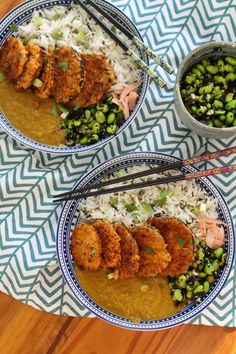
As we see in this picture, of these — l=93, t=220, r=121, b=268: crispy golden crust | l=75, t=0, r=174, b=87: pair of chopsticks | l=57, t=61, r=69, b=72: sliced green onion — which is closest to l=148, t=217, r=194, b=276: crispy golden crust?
l=93, t=220, r=121, b=268: crispy golden crust

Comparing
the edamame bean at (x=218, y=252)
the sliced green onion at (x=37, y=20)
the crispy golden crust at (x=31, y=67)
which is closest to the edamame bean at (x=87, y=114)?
the crispy golden crust at (x=31, y=67)

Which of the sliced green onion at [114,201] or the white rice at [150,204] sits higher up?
the sliced green onion at [114,201]

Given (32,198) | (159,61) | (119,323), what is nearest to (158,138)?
(159,61)

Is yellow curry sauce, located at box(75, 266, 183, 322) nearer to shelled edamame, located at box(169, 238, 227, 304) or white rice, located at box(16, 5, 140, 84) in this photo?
shelled edamame, located at box(169, 238, 227, 304)

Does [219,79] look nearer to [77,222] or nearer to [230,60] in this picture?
[230,60]

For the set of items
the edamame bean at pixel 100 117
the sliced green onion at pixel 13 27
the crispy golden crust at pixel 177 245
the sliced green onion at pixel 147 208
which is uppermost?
the sliced green onion at pixel 13 27

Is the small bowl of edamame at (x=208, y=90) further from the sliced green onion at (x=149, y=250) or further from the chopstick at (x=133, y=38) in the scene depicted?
the sliced green onion at (x=149, y=250)
